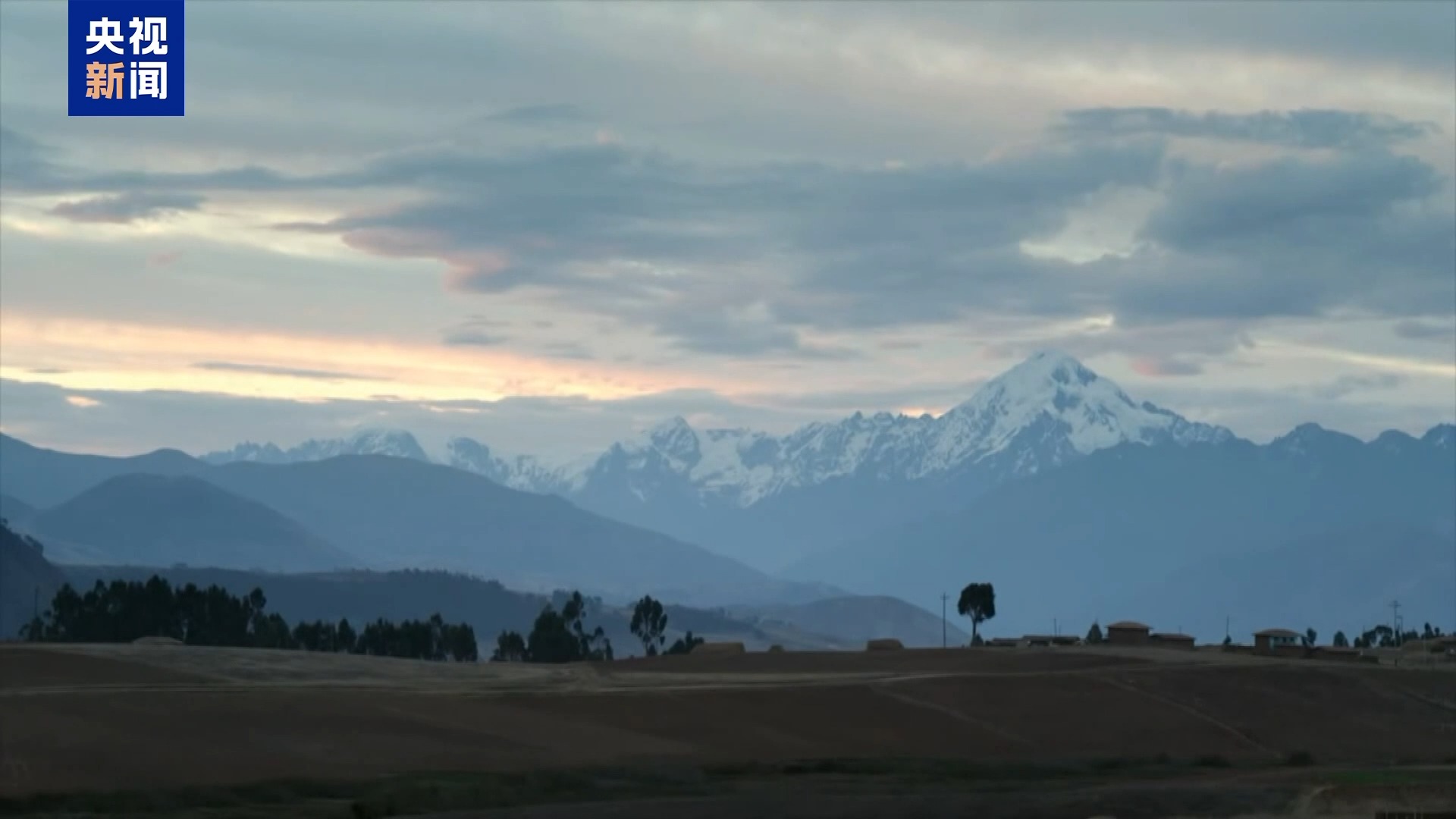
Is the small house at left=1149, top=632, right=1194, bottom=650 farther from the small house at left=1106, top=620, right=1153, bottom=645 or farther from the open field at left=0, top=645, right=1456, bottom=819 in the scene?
the open field at left=0, top=645, right=1456, bottom=819

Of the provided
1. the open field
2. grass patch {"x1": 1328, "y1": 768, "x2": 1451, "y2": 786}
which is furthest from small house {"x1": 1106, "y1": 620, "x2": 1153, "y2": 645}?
grass patch {"x1": 1328, "y1": 768, "x2": 1451, "y2": 786}

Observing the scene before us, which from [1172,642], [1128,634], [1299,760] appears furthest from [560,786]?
[1128,634]

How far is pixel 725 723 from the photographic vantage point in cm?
11781

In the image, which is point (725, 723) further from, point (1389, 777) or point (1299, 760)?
point (1389, 777)

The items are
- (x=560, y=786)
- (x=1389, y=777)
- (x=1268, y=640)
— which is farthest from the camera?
(x=1268, y=640)

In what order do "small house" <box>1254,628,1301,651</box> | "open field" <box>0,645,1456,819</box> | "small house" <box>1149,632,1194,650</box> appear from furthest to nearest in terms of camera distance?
"small house" <box>1149,632,1194,650</box>, "small house" <box>1254,628,1301,651</box>, "open field" <box>0,645,1456,819</box>

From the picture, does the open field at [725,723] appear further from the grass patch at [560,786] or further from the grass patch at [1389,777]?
the grass patch at [1389,777]

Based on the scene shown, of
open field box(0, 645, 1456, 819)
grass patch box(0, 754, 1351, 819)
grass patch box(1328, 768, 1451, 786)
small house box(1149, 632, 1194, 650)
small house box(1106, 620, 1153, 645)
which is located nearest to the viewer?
grass patch box(0, 754, 1351, 819)

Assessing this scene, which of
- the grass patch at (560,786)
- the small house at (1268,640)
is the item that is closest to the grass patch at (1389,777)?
the grass patch at (560,786)

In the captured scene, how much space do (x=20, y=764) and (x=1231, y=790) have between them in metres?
53.9

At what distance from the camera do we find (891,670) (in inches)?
6097

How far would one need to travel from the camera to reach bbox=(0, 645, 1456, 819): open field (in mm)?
92062

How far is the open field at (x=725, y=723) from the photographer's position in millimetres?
92062

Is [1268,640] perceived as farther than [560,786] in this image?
Yes
